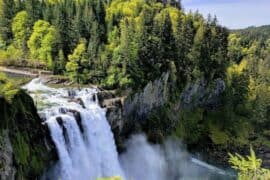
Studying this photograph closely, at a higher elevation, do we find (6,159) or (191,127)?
(6,159)

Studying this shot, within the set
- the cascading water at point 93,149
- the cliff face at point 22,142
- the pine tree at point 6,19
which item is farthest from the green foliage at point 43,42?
the cliff face at point 22,142

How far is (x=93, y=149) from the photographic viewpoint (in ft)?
144

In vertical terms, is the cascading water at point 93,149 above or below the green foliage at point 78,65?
below

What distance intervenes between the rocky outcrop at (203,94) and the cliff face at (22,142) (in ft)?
109

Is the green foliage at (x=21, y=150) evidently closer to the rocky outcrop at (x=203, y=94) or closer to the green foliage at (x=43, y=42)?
the green foliage at (x=43, y=42)

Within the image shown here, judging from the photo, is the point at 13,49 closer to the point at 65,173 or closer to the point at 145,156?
the point at 145,156

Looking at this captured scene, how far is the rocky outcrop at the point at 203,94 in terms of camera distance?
6756 cm

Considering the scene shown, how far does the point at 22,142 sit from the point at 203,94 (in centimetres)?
4476

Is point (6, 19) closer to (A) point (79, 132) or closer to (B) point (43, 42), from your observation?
(B) point (43, 42)

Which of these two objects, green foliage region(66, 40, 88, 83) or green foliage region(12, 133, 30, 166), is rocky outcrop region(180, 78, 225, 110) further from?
green foliage region(12, 133, 30, 166)

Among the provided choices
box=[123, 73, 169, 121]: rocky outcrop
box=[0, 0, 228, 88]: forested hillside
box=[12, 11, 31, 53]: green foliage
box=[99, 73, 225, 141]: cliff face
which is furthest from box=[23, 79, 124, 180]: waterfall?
box=[12, 11, 31, 53]: green foliage

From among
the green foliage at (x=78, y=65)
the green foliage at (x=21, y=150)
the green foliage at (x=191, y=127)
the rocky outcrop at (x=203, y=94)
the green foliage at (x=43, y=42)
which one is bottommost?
the green foliage at (x=191, y=127)

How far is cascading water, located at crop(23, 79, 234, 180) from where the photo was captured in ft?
130

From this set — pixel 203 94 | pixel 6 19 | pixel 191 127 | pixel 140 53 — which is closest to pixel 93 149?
pixel 140 53
